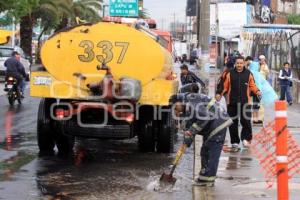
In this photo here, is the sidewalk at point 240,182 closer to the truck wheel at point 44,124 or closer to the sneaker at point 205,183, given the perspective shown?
the sneaker at point 205,183

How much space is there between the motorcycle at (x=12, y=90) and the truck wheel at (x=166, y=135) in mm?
9977

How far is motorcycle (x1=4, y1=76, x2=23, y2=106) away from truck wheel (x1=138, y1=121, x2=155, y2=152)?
9.71 meters

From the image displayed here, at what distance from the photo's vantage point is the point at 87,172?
9.87m

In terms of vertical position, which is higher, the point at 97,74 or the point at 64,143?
the point at 97,74

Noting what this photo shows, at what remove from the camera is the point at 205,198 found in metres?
7.99

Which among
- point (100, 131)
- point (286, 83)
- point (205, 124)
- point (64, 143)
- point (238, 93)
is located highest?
point (238, 93)

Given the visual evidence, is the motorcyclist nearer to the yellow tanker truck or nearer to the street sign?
the yellow tanker truck

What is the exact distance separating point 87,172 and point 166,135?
201cm

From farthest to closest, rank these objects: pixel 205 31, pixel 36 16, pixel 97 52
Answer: pixel 36 16
pixel 205 31
pixel 97 52

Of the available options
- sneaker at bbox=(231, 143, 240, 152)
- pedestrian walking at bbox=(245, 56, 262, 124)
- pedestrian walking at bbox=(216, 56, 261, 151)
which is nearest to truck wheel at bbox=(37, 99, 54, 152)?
pedestrian walking at bbox=(216, 56, 261, 151)

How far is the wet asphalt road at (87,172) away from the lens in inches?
331

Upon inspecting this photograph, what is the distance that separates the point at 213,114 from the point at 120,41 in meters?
2.62

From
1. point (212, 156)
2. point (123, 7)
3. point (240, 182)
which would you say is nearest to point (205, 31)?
point (240, 182)

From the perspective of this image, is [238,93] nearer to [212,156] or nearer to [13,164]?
[212,156]
